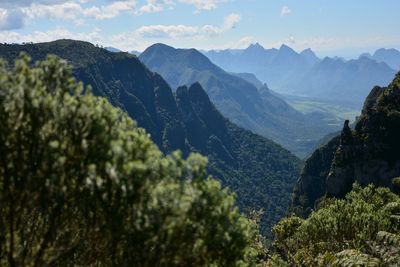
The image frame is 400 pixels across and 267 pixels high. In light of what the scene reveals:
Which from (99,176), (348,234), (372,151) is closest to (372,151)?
(372,151)

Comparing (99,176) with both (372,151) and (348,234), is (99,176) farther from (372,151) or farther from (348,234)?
(372,151)

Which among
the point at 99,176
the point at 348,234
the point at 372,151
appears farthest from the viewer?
the point at 372,151

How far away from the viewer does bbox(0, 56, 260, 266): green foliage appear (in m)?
11.7

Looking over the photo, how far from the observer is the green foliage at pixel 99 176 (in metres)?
11.7

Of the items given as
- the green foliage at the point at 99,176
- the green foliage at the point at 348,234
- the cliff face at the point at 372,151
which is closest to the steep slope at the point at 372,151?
the cliff face at the point at 372,151

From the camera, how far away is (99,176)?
11555 millimetres

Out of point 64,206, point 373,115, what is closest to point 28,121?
point 64,206

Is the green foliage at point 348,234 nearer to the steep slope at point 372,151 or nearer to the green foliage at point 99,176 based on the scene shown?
the green foliage at point 99,176

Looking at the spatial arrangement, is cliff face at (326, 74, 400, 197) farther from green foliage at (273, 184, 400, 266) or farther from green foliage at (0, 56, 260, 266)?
green foliage at (0, 56, 260, 266)

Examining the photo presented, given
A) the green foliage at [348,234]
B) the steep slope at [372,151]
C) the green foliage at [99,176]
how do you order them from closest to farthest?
the green foliage at [99,176]
the green foliage at [348,234]
the steep slope at [372,151]

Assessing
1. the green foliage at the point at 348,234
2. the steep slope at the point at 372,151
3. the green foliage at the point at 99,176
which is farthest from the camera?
the steep slope at the point at 372,151

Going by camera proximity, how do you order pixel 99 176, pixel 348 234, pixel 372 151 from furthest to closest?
pixel 372 151 < pixel 348 234 < pixel 99 176

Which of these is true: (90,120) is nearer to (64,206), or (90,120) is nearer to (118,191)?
(118,191)

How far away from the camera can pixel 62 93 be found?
12.2m
